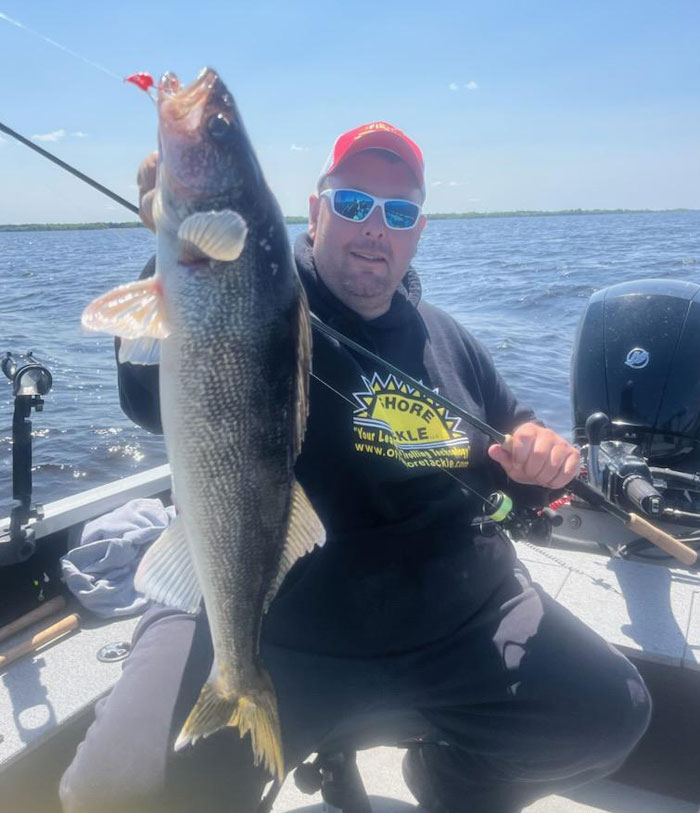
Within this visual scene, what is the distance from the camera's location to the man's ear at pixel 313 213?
3234 millimetres

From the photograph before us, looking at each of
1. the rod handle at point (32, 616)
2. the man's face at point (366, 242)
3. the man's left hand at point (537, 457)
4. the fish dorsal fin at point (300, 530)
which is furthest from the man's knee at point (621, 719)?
the rod handle at point (32, 616)

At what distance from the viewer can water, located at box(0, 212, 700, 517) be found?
967 cm

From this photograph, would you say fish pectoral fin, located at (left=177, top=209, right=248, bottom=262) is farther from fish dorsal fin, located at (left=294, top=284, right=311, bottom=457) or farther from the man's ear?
the man's ear

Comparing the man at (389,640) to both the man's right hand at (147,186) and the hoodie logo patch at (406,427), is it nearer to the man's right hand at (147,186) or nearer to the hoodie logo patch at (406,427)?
the hoodie logo patch at (406,427)

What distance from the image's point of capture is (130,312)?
71.0 inches

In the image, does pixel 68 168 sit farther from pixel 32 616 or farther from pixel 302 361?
pixel 32 616

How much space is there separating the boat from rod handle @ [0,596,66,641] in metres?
0.04

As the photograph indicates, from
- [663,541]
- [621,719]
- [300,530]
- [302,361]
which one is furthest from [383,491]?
[663,541]

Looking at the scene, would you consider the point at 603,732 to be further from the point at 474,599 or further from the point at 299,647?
the point at 299,647

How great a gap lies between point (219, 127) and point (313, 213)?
1455mm

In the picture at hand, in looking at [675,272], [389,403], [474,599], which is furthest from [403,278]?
[675,272]

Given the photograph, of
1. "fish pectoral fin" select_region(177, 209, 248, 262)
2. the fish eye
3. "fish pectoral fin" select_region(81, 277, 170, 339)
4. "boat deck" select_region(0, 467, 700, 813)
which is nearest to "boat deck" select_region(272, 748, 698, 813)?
"boat deck" select_region(0, 467, 700, 813)

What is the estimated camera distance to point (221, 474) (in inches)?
76.0

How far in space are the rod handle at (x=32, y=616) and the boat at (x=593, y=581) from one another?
4 centimetres
